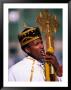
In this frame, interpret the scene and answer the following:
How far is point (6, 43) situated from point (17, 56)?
0.23ft

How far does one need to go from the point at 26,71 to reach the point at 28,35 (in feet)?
0.48

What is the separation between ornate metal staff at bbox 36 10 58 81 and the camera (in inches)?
28.6

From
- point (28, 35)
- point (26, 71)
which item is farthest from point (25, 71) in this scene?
point (28, 35)

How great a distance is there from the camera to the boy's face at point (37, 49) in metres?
0.73

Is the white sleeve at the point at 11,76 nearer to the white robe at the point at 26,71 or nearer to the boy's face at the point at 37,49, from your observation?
the white robe at the point at 26,71

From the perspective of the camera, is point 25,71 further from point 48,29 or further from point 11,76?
point 48,29

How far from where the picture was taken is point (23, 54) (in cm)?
72

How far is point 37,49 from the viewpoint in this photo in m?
0.73

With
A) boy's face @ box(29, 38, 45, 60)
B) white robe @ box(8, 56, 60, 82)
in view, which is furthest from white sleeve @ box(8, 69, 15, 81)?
boy's face @ box(29, 38, 45, 60)

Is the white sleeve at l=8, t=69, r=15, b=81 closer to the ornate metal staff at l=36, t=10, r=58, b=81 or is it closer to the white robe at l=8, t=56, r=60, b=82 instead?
the white robe at l=8, t=56, r=60, b=82

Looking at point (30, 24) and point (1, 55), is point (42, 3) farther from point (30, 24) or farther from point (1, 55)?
point (1, 55)

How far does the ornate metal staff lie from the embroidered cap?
0.09 feet

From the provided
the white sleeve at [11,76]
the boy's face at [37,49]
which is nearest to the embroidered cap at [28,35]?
the boy's face at [37,49]

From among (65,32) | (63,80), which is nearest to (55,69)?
(63,80)
